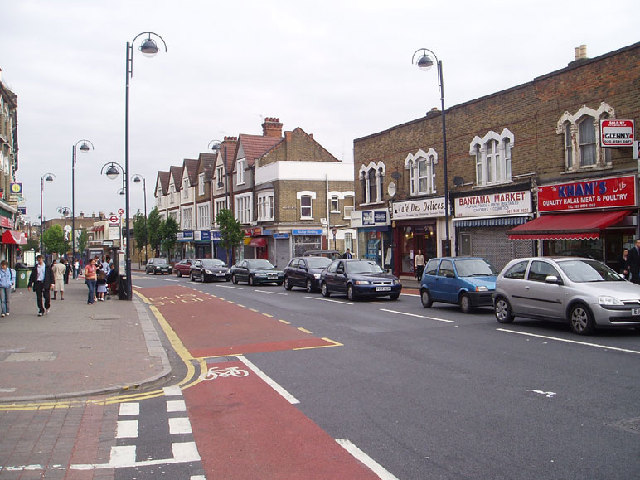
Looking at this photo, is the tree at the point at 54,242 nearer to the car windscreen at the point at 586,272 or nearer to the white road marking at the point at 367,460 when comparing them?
the car windscreen at the point at 586,272

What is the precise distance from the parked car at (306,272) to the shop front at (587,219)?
8409 millimetres

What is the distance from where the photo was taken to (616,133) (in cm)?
1930

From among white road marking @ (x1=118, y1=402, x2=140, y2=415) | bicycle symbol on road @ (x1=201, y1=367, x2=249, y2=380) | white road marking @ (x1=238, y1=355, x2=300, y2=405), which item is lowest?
bicycle symbol on road @ (x1=201, y1=367, x2=249, y2=380)

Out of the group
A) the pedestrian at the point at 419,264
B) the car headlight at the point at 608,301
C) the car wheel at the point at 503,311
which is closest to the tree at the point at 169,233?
the pedestrian at the point at 419,264

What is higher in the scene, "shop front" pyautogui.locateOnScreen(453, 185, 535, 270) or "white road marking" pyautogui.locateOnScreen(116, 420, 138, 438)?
"shop front" pyautogui.locateOnScreen(453, 185, 535, 270)

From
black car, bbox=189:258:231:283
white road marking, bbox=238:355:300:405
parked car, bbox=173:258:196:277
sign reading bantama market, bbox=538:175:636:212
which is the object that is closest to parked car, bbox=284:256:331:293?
sign reading bantama market, bbox=538:175:636:212

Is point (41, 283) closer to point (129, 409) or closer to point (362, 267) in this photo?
point (362, 267)

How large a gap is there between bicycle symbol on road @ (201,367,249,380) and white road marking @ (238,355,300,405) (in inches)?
7.9

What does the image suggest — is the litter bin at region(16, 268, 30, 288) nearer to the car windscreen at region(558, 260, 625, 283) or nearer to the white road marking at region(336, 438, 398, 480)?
the car windscreen at region(558, 260, 625, 283)

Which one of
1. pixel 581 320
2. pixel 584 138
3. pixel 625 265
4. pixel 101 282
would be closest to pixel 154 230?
pixel 101 282

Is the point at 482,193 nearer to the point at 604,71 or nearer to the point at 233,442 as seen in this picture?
the point at 604,71

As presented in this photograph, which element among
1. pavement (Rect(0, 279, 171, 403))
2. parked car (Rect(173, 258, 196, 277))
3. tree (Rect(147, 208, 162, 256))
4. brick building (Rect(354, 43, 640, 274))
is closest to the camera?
pavement (Rect(0, 279, 171, 403))

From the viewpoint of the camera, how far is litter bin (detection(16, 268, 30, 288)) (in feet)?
98.5

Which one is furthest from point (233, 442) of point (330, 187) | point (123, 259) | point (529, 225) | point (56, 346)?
point (330, 187)
